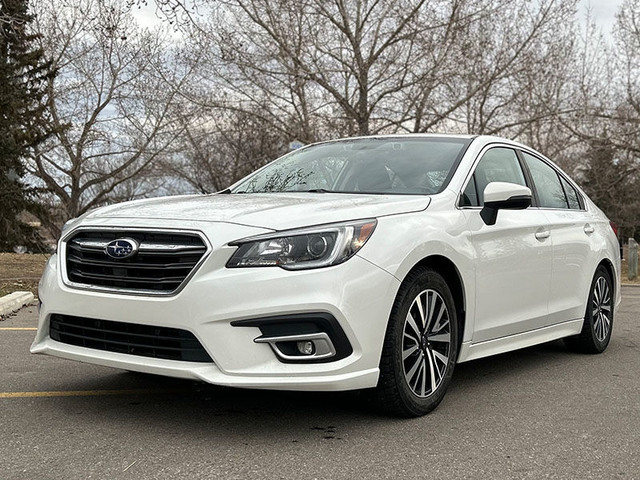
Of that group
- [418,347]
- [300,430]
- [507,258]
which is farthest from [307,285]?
[507,258]

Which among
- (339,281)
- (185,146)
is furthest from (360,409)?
(185,146)

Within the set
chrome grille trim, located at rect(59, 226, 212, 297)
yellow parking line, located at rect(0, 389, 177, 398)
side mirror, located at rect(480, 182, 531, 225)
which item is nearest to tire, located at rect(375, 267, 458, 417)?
side mirror, located at rect(480, 182, 531, 225)

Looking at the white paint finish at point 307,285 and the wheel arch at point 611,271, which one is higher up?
the white paint finish at point 307,285

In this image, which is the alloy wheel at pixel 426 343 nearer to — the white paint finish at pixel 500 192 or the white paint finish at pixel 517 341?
the white paint finish at pixel 517 341

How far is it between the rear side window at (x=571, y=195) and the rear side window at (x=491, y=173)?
826 mm

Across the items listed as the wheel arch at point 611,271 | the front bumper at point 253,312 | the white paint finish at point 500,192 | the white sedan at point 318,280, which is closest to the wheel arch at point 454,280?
the white sedan at point 318,280

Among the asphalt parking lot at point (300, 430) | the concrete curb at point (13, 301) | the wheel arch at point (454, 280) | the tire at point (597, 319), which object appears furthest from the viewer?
the concrete curb at point (13, 301)

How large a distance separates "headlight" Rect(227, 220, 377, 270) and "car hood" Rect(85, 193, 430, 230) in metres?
0.07

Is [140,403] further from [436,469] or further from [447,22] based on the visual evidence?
[447,22]

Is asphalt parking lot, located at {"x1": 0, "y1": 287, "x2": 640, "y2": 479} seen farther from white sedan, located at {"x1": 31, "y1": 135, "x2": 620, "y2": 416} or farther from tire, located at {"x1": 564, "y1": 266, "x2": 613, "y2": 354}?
tire, located at {"x1": 564, "y1": 266, "x2": 613, "y2": 354}

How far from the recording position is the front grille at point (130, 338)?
12.6ft

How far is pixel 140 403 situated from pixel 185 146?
1186 inches

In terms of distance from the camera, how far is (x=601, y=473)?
352 centimetres

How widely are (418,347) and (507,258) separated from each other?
1.10 m
